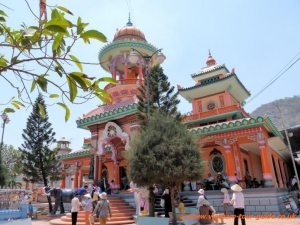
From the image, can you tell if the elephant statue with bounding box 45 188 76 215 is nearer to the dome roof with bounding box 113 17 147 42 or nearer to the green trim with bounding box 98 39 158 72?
the green trim with bounding box 98 39 158 72

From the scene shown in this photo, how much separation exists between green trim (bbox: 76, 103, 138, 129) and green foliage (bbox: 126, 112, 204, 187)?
5.11 metres

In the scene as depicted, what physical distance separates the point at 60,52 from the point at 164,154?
697 centimetres

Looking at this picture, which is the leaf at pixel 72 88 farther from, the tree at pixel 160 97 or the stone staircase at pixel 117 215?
the tree at pixel 160 97

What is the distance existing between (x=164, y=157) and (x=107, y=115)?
25.7 feet

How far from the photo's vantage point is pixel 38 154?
24.0 m

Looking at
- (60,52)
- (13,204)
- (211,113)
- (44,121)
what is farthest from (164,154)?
(44,121)

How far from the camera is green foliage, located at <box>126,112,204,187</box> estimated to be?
27.8 feet

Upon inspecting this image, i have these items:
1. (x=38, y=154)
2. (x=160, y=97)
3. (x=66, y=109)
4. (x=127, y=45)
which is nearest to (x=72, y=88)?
(x=66, y=109)

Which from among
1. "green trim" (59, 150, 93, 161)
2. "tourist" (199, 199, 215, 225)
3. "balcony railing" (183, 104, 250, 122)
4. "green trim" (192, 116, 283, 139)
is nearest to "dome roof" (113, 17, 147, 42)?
"balcony railing" (183, 104, 250, 122)

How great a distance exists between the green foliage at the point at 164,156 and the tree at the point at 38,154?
57.2ft

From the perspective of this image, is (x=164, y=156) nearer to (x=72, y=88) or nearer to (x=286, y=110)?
(x=72, y=88)

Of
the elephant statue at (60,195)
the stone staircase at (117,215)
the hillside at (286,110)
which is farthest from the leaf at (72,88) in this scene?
the hillside at (286,110)

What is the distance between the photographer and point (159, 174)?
8453mm

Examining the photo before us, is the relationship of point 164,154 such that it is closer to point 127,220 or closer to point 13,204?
point 127,220
